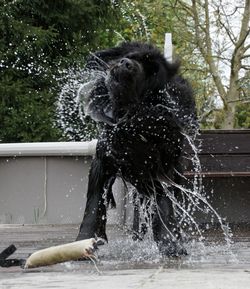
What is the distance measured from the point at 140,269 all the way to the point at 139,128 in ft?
3.28

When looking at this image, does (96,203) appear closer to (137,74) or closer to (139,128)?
(139,128)

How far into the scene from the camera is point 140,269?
11.2 ft

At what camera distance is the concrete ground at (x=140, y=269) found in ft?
9.20

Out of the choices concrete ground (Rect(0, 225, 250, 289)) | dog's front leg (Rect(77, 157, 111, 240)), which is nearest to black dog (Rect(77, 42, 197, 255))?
dog's front leg (Rect(77, 157, 111, 240))

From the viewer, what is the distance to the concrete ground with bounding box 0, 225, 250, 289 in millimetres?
2805

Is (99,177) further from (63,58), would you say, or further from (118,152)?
(63,58)

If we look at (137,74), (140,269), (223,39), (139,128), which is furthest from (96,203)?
(223,39)

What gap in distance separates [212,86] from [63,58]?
567cm

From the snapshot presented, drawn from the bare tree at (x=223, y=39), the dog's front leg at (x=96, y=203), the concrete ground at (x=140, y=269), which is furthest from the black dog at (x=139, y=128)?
the bare tree at (x=223, y=39)

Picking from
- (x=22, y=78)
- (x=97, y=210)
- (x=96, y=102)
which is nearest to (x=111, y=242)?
(x=97, y=210)

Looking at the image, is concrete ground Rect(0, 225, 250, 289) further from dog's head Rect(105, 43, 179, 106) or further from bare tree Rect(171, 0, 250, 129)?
bare tree Rect(171, 0, 250, 129)

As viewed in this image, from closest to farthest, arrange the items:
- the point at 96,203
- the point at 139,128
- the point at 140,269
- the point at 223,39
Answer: the point at 140,269
the point at 139,128
the point at 96,203
the point at 223,39

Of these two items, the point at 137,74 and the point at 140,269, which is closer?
the point at 140,269

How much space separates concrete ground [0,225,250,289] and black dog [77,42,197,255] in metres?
0.23
